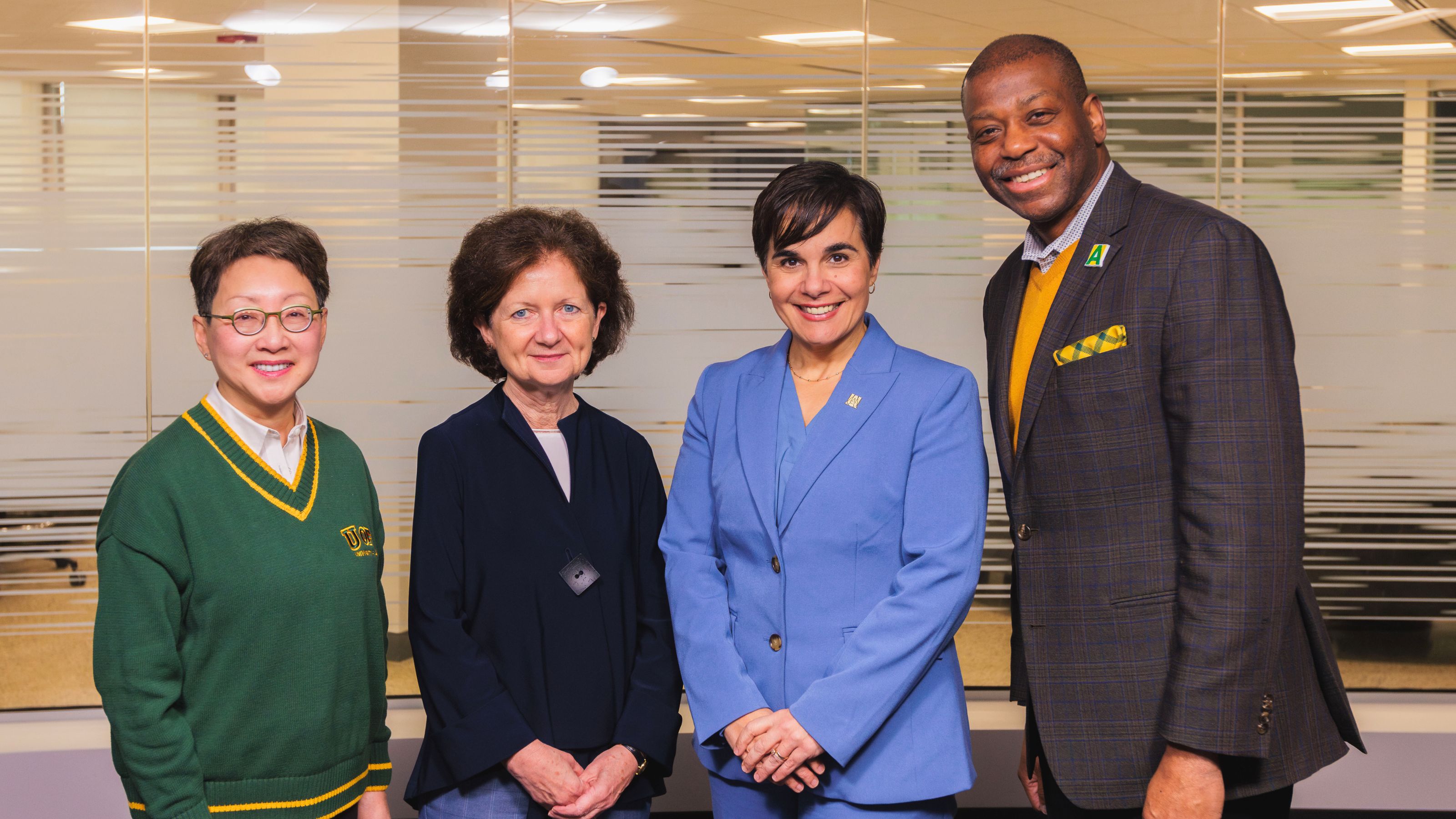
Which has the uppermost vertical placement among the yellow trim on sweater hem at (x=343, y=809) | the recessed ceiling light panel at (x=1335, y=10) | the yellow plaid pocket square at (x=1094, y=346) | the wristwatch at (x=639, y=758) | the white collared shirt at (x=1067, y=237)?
the recessed ceiling light panel at (x=1335, y=10)

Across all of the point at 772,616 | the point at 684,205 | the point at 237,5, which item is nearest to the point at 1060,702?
the point at 772,616

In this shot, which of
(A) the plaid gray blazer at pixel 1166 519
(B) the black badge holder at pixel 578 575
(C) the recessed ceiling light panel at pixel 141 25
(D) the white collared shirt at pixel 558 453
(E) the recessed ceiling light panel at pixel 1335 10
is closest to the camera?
(A) the plaid gray blazer at pixel 1166 519

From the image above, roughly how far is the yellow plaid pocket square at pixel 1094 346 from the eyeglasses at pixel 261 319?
1375 mm

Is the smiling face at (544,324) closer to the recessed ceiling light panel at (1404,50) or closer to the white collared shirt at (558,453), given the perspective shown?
the white collared shirt at (558,453)

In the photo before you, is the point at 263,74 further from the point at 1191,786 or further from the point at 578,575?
the point at 1191,786

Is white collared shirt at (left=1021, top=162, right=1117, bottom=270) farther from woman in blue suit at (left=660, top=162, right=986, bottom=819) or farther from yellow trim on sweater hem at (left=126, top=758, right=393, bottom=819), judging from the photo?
yellow trim on sweater hem at (left=126, top=758, right=393, bottom=819)

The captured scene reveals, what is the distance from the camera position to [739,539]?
1.90 metres

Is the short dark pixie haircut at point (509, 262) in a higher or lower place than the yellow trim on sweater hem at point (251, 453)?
higher

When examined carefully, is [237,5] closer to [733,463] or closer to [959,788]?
[733,463]

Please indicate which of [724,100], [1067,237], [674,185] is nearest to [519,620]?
[1067,237]

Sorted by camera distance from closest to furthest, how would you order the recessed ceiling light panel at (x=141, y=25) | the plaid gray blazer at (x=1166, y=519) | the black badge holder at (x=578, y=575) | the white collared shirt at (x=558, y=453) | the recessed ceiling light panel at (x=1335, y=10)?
the plaid gray blazer at (x=1166, y=519), the black badge holder at (x=578, y=575), the white collared shirt at (x=558, y=453), the recessed ceiling light panel at (x=141, y=25), the recessed ceiling light panel at (x=1335, y=10)

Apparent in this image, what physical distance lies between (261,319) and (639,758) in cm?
110

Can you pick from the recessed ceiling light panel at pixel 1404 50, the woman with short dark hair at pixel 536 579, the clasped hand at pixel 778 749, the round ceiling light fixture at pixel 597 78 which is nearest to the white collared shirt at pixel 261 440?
the woman with short dark hair at pixel 536 579

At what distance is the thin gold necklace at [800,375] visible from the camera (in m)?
1.98
